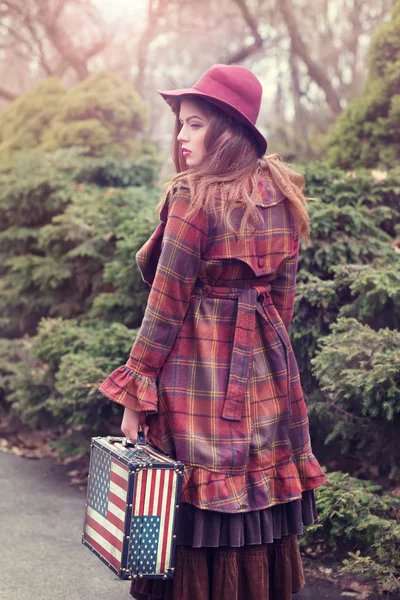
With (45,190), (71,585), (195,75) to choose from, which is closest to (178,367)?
(71,585)

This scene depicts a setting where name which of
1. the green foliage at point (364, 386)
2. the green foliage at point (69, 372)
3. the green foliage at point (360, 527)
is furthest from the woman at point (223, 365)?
the green foliage at point (69, 372)

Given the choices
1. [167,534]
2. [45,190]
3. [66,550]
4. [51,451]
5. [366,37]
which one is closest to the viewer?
[167,534]

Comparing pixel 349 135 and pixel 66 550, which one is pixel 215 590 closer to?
pixel 66 550

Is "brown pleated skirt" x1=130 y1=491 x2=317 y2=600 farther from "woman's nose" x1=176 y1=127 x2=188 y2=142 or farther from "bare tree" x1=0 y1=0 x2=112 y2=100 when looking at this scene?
"bare tree" x1=0 y1=0 x2=112 y2=100

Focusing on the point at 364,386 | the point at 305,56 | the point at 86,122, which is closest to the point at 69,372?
the point at 364,386

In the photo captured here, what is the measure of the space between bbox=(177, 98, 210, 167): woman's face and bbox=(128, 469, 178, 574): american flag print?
3.54 ft

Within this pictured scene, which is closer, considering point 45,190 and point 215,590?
point 215,590

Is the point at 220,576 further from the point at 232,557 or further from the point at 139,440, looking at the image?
the point at 139,440

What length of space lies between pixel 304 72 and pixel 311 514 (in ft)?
36.0

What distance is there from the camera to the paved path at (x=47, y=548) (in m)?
3.48

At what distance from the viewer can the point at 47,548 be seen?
3.97m

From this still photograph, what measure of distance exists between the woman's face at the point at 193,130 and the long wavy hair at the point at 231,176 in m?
0.02

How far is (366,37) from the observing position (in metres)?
12.5

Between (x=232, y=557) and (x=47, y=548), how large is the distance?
180cm
